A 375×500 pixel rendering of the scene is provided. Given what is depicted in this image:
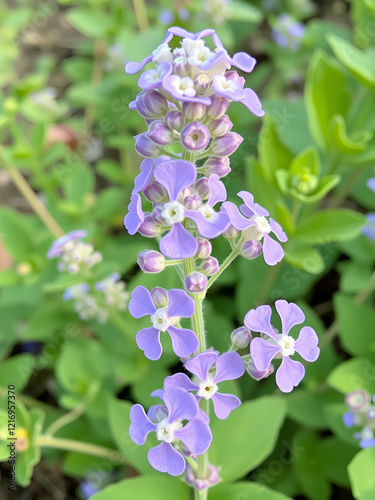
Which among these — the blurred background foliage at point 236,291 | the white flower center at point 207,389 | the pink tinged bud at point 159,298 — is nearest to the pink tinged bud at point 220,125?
the pink tinged bud at point 159,298

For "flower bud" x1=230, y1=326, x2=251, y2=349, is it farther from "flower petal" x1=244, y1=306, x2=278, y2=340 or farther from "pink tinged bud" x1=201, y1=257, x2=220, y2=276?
"pink tinged bud" x1=201, y1=257, x2=220, y2=276

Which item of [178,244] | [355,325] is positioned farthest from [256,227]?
[355,325]

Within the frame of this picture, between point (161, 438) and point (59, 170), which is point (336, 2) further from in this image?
point (161, 438)

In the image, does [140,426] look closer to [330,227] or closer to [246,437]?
[246,437]

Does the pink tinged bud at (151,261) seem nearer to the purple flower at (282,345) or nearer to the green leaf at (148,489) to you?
the purple flower at (282,345)

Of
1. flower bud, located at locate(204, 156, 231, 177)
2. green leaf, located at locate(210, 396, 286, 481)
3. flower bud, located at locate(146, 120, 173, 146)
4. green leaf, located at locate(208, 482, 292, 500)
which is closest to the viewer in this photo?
flower bud, located at locate(146, 120, 173, 146)

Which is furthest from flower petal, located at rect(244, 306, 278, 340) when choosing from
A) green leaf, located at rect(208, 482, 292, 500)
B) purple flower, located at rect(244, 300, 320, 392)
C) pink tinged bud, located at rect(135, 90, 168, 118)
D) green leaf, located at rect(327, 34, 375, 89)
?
green leaf, located at rect(327, 34, 375, 89)
